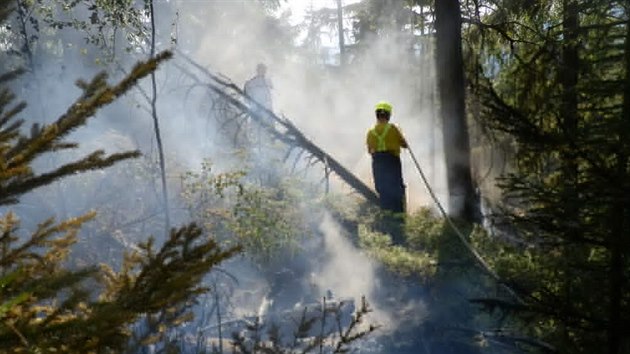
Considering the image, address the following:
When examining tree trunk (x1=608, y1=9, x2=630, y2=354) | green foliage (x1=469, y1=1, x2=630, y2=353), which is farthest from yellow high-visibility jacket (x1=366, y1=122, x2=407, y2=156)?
tree trunk (x1=608, y1=9, x2=630, y2=354)

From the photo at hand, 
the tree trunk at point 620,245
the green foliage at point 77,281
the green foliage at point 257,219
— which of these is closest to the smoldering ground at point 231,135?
the green foliage at point 257,219

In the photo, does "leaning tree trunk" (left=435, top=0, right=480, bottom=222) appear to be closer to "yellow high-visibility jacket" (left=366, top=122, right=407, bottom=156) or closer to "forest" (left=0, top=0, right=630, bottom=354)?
"forest" (left=0, top=0, right=630, bottom=354)

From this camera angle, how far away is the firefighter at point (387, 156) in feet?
32.1

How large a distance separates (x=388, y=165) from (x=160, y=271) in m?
7.95

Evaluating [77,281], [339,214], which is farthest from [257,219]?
[77,281]

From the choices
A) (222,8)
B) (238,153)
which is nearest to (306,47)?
(222,8)

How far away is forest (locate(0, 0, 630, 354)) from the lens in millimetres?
2385

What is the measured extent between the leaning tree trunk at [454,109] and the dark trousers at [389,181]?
3.07 ft

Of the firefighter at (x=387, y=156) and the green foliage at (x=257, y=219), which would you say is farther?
the firefighter at (x=387, y=156)

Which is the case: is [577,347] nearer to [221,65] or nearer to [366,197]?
[366,197]

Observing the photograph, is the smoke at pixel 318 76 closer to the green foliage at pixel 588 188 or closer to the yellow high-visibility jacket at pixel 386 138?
the yellow high-visibility jacket at pixel 386 138

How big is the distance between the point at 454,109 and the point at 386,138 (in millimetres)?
1293

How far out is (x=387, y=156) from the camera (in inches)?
393

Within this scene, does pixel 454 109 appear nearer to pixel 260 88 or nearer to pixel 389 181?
pixel 389 181
